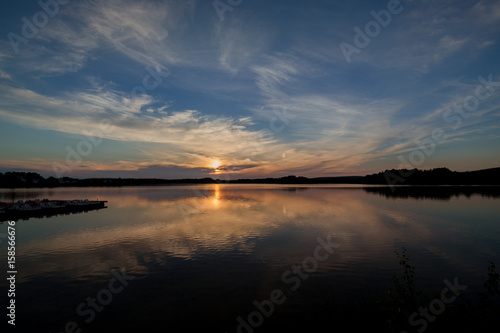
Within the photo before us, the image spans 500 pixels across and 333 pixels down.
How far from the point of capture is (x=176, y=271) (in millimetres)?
16500

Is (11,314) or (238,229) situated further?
(238,229)

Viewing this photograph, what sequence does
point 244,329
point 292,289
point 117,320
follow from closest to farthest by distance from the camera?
1. point 244,329
2. point 117,320
3. point 292,289

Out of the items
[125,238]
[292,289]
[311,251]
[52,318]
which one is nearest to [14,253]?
[125,238]

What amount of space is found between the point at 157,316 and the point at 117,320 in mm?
1675

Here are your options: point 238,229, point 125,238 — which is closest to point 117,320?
point 125,238

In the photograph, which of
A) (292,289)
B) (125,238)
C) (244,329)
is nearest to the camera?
(244,329)

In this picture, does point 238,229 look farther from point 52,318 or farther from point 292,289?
point 52,318

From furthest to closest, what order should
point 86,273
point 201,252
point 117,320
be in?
point 201,252 → point 86,273 → point 117,320

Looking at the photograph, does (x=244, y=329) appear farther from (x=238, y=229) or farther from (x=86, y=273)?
(x=238, y=229)

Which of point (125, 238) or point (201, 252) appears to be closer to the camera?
Result: point (201, 252)

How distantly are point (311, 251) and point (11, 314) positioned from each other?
740 inches

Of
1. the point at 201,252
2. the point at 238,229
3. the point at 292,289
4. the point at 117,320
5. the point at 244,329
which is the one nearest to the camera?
the point at 244,329

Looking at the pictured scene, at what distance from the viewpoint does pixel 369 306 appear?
10.8 metres

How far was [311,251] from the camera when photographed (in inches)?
833
